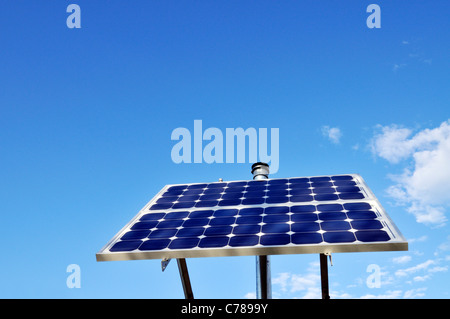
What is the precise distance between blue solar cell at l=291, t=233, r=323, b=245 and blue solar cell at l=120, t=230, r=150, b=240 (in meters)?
3.21

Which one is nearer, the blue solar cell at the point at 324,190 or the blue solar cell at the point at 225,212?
the blue solar cell at the point at 225,212

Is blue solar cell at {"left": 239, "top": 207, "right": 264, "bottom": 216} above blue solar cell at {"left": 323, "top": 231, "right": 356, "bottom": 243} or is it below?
below

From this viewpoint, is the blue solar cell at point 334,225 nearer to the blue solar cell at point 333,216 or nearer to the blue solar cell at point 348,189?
the blue solar cell at point 333,216

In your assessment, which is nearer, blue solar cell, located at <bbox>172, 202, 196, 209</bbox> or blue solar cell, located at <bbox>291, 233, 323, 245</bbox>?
blue solar cell, located at <bbox>291, 233, 323, 245</bbox>

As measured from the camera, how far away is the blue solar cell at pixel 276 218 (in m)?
7.65

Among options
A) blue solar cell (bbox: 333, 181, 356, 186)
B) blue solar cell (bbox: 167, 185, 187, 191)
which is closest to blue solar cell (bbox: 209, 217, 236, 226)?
blue solar cell (bbox: 167, 185, 187, 191)

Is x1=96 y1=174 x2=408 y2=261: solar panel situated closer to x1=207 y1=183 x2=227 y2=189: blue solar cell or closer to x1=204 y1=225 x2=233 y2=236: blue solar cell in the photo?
x1=204 y1=225 x2=233 y2=236: blue solar cell

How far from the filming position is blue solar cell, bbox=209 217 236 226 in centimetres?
781

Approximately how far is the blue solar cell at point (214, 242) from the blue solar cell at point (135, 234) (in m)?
1.48

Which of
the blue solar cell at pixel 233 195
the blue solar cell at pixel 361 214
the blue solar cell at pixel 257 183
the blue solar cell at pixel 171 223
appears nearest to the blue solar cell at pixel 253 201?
the blue solar cell at pixel 233 195

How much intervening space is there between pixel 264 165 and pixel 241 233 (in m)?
6.78

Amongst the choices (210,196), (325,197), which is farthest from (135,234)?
(325,197)

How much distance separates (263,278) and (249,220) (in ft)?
11.8
